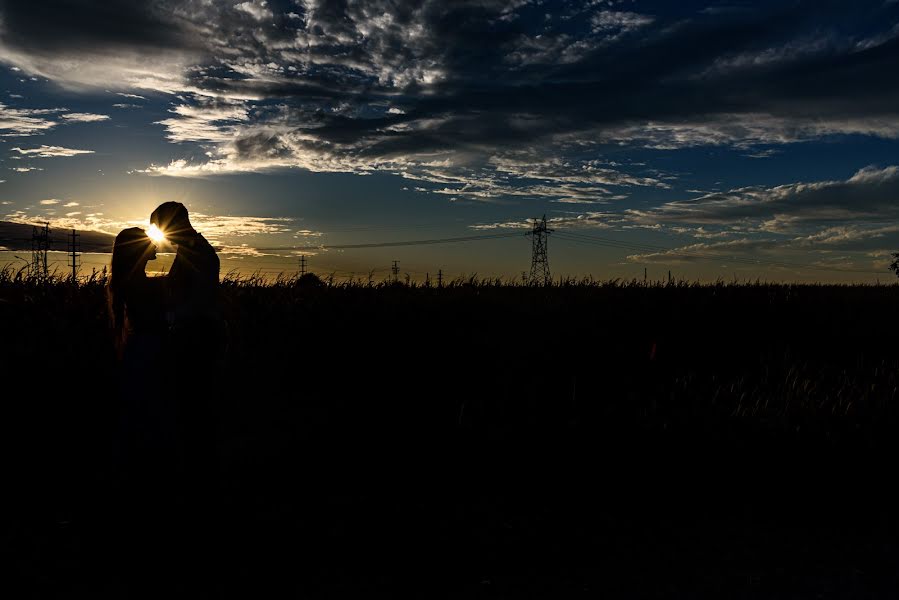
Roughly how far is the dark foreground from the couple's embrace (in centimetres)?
16

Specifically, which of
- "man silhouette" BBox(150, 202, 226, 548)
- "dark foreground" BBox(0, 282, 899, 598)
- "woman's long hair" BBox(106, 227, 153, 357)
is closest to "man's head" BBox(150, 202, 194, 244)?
"man silhouette" BBox(150, 202, 226, 548)

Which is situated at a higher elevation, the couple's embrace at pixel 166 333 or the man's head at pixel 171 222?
the man's head at pixel 171 222

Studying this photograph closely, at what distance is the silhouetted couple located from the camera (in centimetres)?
650

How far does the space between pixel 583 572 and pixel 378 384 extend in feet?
21.6

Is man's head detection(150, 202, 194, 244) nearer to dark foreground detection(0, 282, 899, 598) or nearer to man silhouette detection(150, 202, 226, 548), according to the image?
man silhouette detection(150, 202, 226, 548)

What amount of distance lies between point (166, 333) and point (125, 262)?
2.54ft

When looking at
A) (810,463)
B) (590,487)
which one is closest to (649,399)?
(810,463)

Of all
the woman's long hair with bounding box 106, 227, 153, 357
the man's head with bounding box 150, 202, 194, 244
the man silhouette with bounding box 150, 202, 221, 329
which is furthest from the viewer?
the woman's long hair with bounding box 106, 227, 153, 357

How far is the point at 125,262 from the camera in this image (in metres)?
6.74

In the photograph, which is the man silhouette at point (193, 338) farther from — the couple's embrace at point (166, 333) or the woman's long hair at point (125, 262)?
the woman's long hair at point (125, 262)

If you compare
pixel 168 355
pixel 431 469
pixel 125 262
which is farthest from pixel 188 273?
pixel 431 469

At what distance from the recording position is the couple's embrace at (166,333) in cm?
650

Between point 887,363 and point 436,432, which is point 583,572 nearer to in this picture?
point 436,432

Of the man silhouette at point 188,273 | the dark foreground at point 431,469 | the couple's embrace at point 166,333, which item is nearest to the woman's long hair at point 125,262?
the couple's embrace at point 166,333
